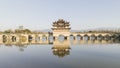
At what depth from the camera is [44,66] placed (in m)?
24.5

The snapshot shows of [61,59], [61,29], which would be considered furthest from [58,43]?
[61,59]

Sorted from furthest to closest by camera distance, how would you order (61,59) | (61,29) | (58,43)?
(61,29)
(58,43)
(61,59)

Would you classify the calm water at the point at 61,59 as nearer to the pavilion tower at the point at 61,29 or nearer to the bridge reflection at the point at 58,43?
the bridge reflection at the point at 58,43

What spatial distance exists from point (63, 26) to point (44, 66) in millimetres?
57595

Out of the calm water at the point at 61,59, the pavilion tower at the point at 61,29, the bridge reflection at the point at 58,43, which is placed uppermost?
the pavilion tower at the point at 61,29

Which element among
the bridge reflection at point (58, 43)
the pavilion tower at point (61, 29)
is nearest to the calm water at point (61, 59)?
the bridge reflection at point (58, 43)

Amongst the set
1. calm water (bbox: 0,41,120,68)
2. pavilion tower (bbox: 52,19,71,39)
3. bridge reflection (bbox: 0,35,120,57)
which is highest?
pavilion tower (bbox: 52,19,71,39)

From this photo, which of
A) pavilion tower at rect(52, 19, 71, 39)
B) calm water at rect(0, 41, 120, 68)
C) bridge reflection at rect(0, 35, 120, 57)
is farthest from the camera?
pavilion tower at rect(52, 19, 71, 39)

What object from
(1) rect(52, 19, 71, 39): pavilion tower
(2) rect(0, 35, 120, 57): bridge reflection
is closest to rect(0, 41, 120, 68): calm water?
(2) rect(0, 35, 120, 57): bridge reflection

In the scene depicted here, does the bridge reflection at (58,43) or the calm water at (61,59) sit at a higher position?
the calm water at (61,59)

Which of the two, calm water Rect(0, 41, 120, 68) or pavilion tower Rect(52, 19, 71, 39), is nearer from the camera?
calm water Rect(0, 41, 120, 68)

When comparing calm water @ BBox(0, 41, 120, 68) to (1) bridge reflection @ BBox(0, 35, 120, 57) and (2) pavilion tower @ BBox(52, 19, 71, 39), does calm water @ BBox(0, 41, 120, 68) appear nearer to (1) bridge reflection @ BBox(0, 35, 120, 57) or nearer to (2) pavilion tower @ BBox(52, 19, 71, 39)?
(1) bridge reflection @ BBox(0, 35, 120, 57)

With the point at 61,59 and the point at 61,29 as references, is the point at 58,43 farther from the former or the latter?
the point at 61,59

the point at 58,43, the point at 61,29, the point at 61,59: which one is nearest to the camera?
the point at 61,59
